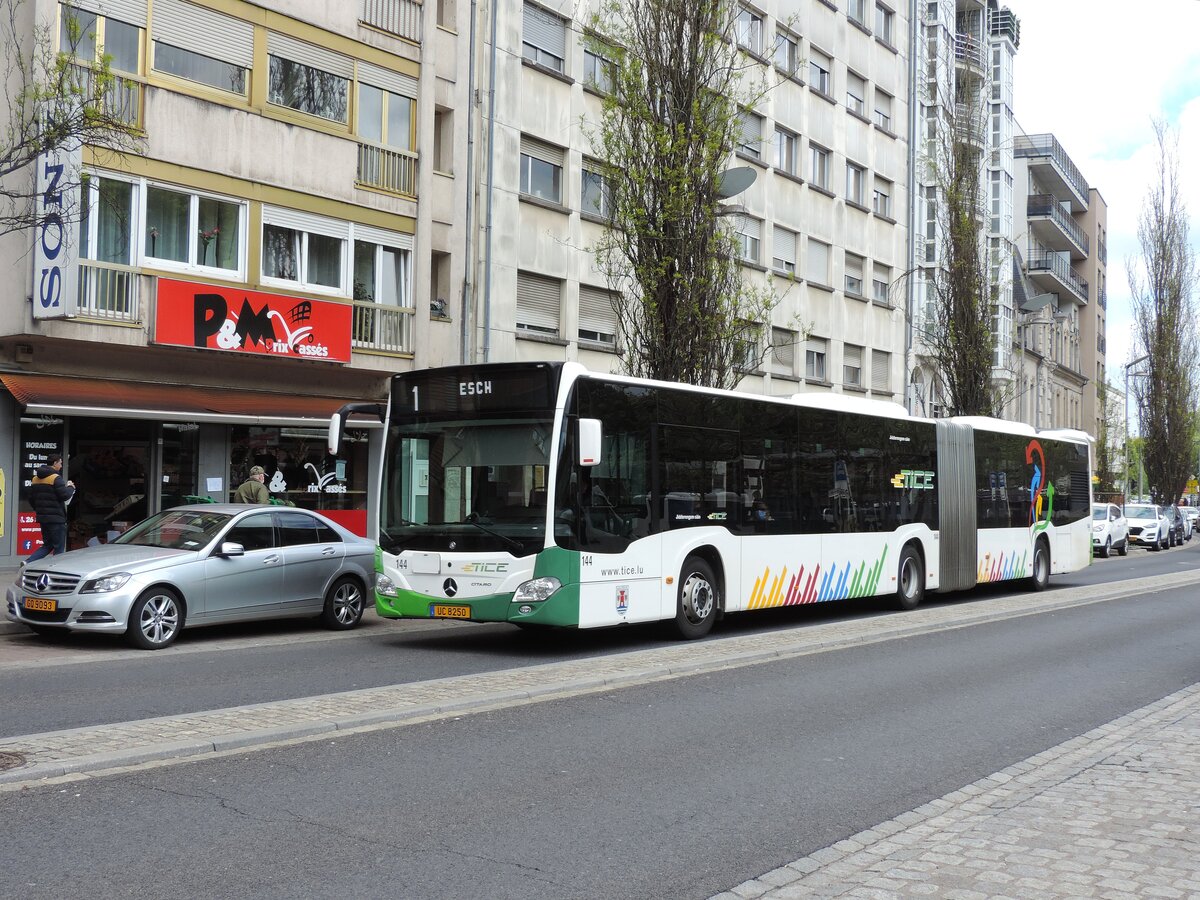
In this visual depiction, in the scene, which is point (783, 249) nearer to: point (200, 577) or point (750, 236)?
point (750, 236)

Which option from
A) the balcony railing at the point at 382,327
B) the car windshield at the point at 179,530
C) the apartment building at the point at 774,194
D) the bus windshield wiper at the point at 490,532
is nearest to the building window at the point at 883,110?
the apartment building at the point at 774,194

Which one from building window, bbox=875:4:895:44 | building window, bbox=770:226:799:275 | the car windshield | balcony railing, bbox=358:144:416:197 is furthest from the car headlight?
building window, bbox=875:4:895:44

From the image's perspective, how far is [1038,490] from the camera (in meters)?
23.6

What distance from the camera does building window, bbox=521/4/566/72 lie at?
2933cm

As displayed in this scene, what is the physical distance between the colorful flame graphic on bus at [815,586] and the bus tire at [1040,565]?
6.33 m

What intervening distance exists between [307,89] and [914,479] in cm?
1305

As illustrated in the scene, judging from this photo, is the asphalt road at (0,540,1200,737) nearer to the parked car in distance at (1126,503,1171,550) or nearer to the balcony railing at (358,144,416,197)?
the balcony railing at (358,144,416,197)

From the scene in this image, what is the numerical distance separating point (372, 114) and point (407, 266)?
2966mm

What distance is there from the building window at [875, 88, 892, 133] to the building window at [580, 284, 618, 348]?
17.9 m

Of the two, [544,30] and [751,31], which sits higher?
[751,31]

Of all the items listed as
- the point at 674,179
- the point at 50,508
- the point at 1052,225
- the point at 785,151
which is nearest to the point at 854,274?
the point at 785,151

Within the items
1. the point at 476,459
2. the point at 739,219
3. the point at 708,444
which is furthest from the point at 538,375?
the point at 739,219

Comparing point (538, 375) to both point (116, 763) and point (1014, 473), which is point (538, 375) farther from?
point (1014, 473)

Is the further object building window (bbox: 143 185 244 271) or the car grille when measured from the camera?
building window (bbox: 143 185 244 271)
